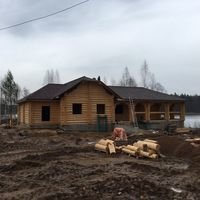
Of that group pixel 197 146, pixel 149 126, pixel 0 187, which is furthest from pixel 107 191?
pixel 149 126

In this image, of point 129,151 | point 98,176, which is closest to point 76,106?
point 129,151

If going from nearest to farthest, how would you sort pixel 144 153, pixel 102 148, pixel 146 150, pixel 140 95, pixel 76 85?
pixel 144 153 → pixel 146 150 → pixel 102 148 → pixel 76 85 → pixel 140 95

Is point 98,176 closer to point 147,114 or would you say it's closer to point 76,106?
point 76,106

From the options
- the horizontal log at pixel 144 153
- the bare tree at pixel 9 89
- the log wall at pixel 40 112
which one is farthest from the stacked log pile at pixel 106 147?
the bare tree at pixel 9 89

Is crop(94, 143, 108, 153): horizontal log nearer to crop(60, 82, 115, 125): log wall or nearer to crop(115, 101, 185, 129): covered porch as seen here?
crop(60, 82, 115, 125): log wall

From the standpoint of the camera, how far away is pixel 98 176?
420 inches

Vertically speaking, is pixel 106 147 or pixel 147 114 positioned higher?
pixel 147 114

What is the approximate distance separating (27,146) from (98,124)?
40.1 feet

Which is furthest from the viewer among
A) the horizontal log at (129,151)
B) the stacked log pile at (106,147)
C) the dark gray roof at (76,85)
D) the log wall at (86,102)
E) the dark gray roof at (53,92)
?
the dark gray roof at (76,85)

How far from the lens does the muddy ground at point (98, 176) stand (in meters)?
8.46

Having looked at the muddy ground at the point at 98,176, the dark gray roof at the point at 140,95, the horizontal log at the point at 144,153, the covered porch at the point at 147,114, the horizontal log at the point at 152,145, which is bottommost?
the muddy ground at the point at 98,176

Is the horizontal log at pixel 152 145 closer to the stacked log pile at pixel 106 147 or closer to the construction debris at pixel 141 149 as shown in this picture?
the construction debris at pixel 141 149

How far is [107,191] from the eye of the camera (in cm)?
859

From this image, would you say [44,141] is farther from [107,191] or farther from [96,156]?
[107,191]
